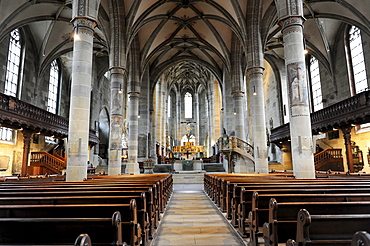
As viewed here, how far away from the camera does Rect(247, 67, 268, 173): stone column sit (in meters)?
14.9

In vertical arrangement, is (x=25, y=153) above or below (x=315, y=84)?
below

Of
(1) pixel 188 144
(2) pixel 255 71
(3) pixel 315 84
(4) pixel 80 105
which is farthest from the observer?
(1) pixel 188 144

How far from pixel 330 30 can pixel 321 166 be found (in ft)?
34.7

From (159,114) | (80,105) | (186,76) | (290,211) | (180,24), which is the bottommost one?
(290,211)

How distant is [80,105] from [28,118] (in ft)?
24.3

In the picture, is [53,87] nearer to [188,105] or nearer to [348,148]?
[348,148]

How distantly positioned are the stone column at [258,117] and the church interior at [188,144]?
0.06 metres

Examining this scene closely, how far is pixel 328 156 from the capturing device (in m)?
18.0

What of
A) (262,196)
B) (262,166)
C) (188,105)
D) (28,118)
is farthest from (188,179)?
(188,105)

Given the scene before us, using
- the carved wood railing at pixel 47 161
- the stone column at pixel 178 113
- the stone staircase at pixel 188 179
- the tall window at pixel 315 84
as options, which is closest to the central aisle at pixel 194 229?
the stone staircase at pixel 188 179

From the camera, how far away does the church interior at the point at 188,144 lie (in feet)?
9.73

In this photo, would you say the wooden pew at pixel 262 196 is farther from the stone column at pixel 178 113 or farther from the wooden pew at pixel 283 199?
the stone column at pixel 178 113

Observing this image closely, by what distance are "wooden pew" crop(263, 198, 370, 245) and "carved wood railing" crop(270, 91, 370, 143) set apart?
12.3 meters

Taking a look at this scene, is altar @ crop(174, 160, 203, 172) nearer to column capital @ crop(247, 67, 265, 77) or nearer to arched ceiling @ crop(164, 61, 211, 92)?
column capital @ crop(247, 67, 265, 77)
